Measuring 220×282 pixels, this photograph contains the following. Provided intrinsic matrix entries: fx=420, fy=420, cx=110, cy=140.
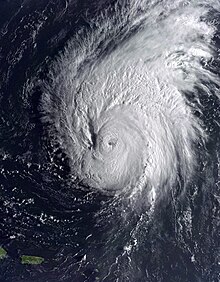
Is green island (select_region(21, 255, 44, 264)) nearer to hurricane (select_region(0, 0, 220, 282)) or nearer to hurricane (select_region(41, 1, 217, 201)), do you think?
hurricane (select_region(0, 0, 220, 282))

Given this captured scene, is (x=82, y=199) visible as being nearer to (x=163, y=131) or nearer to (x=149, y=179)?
(x=149, y=179)

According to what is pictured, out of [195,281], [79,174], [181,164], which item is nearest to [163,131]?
[181,164]

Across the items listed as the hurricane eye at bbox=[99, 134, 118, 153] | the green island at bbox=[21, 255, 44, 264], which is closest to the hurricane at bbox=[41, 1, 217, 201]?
the hurricane eye at bbox=[99, 134, 118, 153]

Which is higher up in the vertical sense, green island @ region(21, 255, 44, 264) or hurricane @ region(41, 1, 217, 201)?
hurricane @ region(41, 1, 217, 201)

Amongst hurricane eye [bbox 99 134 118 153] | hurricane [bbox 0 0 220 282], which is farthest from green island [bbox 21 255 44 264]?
hurricane eye [bbox 99 134 118 153]

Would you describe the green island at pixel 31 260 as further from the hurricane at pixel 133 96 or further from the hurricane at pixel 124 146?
the hurricane at pixel 133 96

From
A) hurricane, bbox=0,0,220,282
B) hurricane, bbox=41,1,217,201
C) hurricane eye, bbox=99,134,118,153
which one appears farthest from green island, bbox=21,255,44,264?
hurricane eye, bbox=99,134,118,153

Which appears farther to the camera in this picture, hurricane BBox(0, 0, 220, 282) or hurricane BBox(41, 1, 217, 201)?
hurricane BBox(41, 1, 217, 201)

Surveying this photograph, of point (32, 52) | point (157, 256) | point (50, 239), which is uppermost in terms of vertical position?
point (32, 52)
